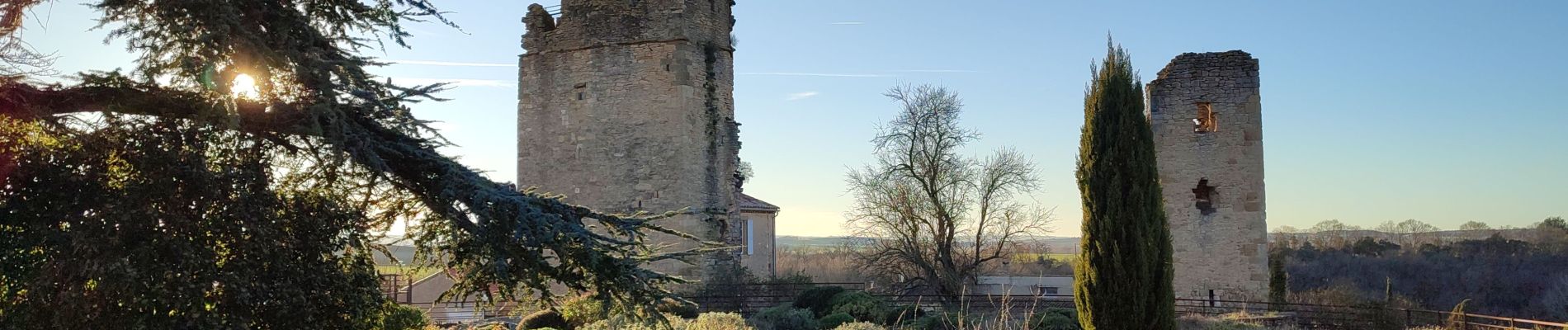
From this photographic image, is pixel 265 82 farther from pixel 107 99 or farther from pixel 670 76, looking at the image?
pixel 670 76

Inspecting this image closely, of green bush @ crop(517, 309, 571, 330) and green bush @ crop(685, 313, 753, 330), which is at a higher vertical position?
green bush @ crop(685, 313, 753, 330)

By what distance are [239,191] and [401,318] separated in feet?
10.8

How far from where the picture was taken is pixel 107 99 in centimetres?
605

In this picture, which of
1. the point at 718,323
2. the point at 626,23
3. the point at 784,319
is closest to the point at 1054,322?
the point at 784,319

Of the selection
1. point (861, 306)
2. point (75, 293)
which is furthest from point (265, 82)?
point (861, 306)

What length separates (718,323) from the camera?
464 inches

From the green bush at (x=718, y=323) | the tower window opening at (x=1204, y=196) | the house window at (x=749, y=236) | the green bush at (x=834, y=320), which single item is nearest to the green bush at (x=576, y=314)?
the green bush at (x=718, y=323)

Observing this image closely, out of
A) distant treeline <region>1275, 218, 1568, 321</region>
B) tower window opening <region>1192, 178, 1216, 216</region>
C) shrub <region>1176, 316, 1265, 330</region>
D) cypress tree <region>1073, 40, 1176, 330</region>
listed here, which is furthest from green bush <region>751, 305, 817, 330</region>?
distant treeline <region>1275, 218, 1568, 321</region>

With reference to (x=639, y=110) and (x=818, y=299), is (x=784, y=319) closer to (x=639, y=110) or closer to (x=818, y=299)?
(x=818, y=299)

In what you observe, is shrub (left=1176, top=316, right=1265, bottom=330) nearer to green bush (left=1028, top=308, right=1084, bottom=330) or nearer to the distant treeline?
green bush (left=1028, top=308, right=1084, bottom=330)

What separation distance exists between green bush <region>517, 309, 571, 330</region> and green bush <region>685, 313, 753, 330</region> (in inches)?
78.7

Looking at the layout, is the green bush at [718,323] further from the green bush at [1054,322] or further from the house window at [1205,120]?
the house window at [1205,120]

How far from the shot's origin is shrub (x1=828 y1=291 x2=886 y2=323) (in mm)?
14203

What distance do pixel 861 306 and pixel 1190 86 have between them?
22.4ft
